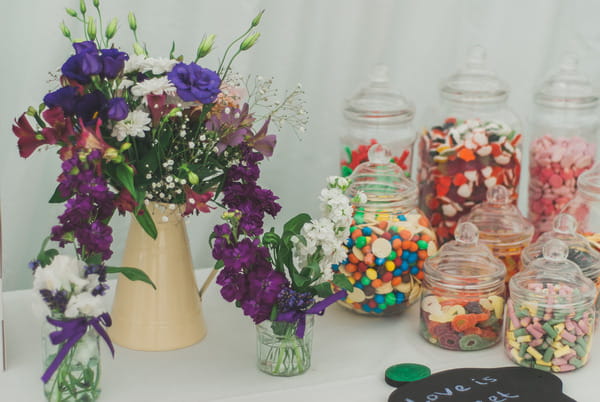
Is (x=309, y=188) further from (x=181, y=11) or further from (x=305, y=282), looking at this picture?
(x=305, y=282)

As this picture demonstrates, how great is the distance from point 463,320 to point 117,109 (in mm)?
574

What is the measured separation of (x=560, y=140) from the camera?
1.45 m

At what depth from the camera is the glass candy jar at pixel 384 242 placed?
1.20 meters

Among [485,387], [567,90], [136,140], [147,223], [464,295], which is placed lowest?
[485,387]

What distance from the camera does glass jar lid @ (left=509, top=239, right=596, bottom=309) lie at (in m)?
1.09

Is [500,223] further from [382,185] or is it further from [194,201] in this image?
[194,201]

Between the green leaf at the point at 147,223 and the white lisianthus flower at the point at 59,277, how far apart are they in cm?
16

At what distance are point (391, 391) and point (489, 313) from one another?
0.67ft

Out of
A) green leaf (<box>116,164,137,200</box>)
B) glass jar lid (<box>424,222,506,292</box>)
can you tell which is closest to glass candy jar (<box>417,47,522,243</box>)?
glass jar lid (<box>424,222,506,292</box>)

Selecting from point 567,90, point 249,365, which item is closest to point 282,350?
point 249,365

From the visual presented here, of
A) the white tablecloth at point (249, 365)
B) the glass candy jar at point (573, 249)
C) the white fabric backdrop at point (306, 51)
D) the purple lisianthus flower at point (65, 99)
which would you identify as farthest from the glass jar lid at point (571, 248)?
the purple lisianthus flower at point (65, 99)

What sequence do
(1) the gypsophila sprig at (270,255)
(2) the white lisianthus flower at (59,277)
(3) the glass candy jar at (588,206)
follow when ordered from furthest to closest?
(3) the glass candy jar at (588,206), (1) the gypsophila sprig at (270,255), (2) the white lisianthus flower at (59,277)

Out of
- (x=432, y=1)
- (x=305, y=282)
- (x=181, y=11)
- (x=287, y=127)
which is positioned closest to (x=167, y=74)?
(x=305, y=282)

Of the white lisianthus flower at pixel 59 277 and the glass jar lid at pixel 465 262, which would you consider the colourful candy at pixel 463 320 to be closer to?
the glass jar lid at pixel 465 262
